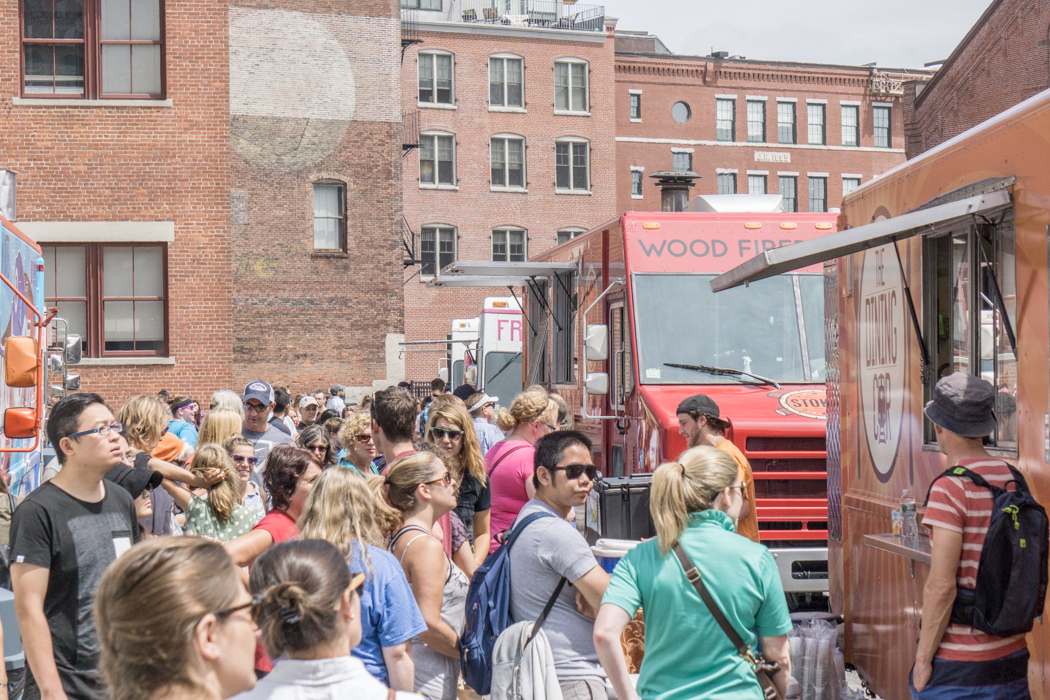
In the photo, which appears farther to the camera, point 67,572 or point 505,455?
point 505,455

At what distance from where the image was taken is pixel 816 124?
54.0 metres

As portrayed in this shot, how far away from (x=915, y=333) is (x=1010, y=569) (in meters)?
2.00

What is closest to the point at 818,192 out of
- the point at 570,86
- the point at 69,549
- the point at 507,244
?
the point at 570,86

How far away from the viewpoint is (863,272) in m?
6.55

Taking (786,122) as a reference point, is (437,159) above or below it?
below

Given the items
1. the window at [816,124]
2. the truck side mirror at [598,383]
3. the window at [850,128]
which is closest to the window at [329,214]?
the truck side mirror at [598,383]

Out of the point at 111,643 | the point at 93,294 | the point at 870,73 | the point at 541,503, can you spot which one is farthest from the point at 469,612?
the point at 870,73

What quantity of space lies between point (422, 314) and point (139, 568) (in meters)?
42.8

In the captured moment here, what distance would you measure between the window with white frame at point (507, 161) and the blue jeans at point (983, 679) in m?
42.2

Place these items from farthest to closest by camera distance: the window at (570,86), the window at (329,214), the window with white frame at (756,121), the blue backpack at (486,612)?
the window with white frame at (756,121) < the window at (570,86) < the window at (329,214) < the blue backpack at (486,612)

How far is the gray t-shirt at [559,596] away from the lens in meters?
4.14

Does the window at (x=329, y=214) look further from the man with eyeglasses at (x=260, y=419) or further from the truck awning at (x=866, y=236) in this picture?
the truck awning at (x=866, y=236)

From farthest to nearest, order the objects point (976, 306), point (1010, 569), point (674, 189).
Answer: point (674, 189), point (976, 306), point (1010, 569)

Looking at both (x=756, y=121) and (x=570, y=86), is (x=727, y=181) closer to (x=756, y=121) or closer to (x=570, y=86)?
(x=756, y=121)
